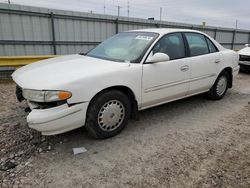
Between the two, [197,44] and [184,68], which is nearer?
[184,68]

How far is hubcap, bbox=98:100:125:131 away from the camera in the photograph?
3.21 meters

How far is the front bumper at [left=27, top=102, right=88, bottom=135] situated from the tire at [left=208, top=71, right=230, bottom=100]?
332 cm

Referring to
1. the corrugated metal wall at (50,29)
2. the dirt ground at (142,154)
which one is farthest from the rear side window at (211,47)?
the corrugated metal wall at (50,29)

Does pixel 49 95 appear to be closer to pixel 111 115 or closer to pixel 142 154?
pixel 111 115

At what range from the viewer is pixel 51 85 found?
9.09ft

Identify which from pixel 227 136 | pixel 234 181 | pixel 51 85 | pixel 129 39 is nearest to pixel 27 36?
pixel 129 39

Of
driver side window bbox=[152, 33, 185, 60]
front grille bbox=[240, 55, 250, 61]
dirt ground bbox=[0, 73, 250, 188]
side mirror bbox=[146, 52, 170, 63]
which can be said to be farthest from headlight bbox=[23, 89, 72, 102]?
front grille bbox=[240, 55, 250, 61]

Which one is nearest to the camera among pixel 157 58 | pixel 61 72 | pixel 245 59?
pixel 61 72

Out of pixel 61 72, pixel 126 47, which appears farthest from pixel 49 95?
pixel 126 47

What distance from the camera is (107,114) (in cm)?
325

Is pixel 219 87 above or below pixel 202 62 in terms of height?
below

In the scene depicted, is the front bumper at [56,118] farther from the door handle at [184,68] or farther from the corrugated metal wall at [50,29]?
the corrugated metal wall at [50,29]

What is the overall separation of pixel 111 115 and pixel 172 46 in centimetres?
180

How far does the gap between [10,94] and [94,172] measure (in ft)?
12.8
